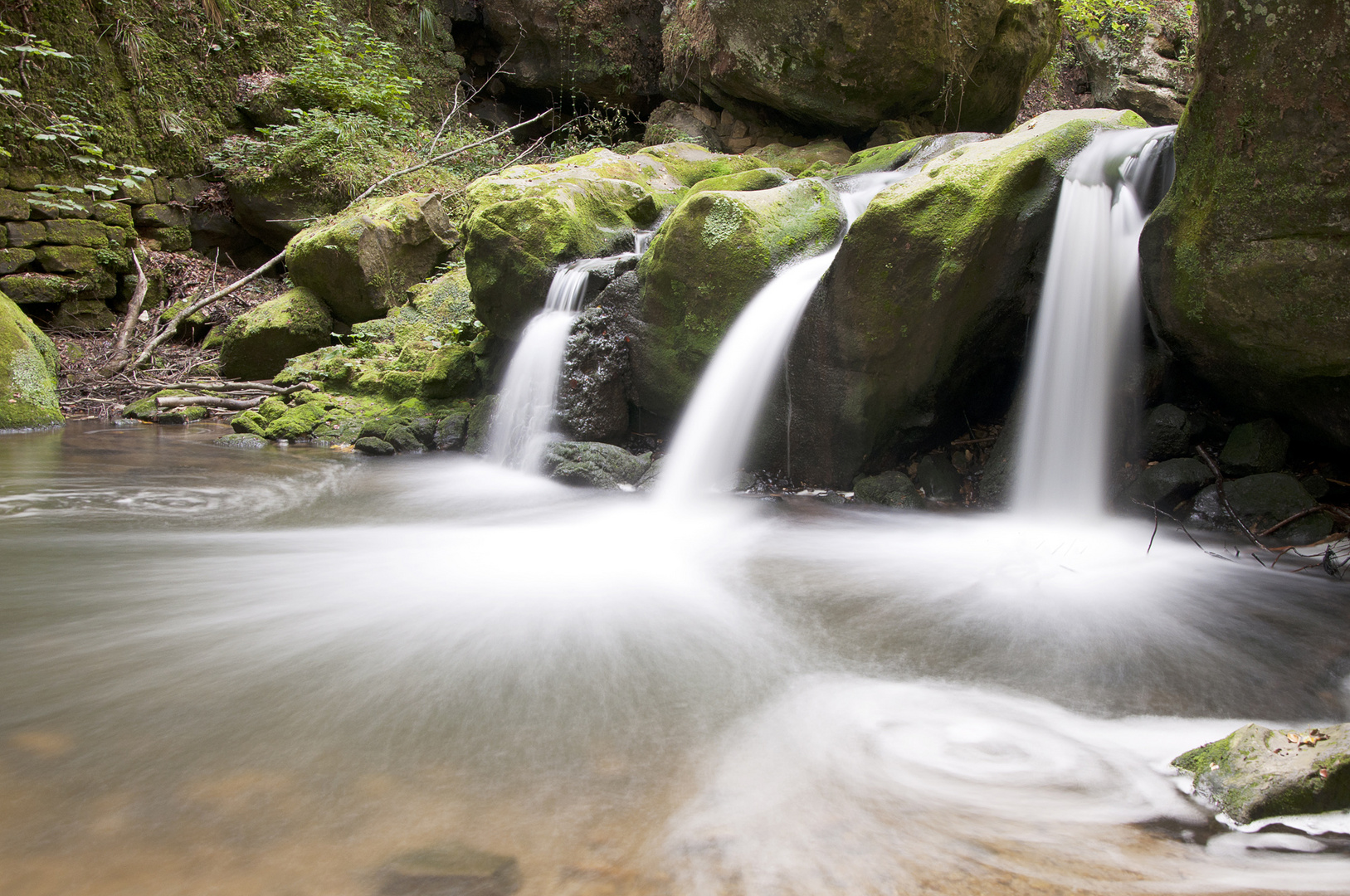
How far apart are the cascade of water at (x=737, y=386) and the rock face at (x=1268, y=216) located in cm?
221

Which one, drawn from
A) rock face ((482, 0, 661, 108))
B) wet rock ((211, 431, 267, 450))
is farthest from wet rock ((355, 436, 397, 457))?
rock face ((482, 0, 661, 108))

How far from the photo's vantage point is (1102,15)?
36.6ft

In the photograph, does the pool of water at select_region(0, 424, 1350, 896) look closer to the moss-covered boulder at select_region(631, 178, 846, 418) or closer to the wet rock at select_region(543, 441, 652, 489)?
the wet rock at select_region(543, 441, 652, 489)

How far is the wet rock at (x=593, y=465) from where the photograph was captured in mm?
5953

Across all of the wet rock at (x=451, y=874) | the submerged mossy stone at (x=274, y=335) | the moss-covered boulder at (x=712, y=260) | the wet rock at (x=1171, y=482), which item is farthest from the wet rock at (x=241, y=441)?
the wet rock at (x=1171, y=482)

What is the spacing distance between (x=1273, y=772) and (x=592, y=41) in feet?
49.1

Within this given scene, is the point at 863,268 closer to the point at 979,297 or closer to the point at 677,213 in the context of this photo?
the point at 979,297

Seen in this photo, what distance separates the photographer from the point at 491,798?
1.70 meters

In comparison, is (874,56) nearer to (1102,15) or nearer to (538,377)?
(1102,15)

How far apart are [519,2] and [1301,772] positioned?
15.7m

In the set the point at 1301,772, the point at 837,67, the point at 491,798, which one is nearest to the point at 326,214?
the point at 837,67

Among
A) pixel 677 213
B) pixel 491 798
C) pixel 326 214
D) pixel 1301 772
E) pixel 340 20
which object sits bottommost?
pixel 491 798

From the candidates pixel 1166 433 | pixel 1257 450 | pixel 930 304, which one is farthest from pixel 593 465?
pixel 1257 450

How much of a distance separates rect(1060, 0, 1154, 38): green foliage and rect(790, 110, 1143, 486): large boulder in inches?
218
